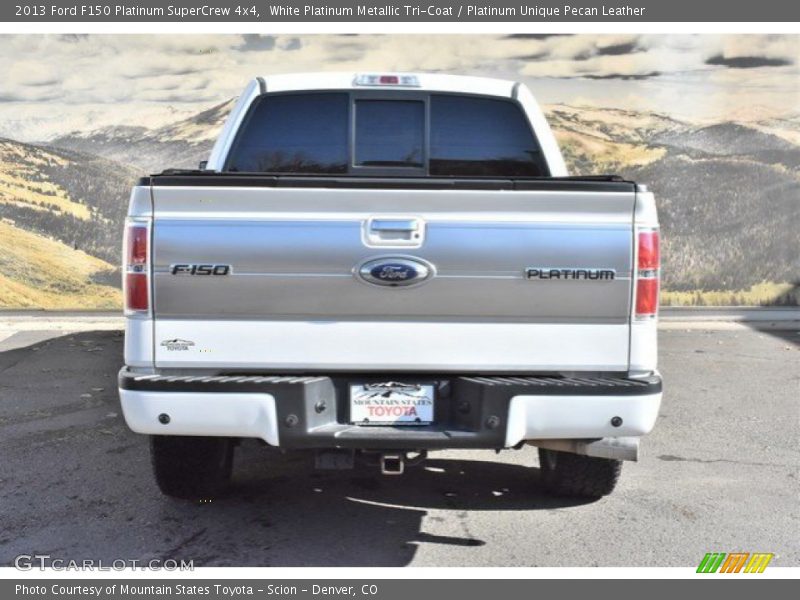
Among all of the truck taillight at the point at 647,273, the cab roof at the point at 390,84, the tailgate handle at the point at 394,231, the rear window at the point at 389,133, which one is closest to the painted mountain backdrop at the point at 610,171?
the cab roof at the point at 390,84

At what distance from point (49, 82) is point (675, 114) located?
7276 millimetres

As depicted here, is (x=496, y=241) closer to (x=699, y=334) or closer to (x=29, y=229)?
(x=699, y=334)

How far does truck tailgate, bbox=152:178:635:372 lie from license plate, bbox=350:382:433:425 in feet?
0.75

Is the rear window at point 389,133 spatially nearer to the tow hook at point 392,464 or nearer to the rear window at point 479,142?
the rear window at point 479,142

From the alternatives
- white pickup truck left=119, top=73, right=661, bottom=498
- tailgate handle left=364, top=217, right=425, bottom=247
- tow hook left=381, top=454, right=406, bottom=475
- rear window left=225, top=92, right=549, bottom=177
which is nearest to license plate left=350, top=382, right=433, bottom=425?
white pickup truck left=119, top=73, right=661, bottom=498

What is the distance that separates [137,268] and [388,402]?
118 cm

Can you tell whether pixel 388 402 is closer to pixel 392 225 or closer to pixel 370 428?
pixel 370 428

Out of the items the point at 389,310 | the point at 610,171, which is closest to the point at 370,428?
the point at 389,310

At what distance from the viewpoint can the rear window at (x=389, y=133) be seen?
5.36m

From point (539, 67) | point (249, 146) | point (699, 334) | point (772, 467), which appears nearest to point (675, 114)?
point (539, 67)

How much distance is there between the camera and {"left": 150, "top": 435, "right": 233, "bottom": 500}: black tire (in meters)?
4.54

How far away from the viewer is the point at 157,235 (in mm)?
3723

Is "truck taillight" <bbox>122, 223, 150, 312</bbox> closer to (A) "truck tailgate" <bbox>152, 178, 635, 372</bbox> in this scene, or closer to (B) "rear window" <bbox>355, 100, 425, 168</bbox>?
(A) "truck tailgate" <bbox>152, 178, 635, 372</bbox>

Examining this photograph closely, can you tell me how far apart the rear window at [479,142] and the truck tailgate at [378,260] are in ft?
5.23
